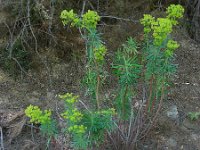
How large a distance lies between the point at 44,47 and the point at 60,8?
0.48 metres

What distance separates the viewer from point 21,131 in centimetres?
401

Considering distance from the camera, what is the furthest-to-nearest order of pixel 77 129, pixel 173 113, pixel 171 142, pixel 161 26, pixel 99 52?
pixel 173 113
pixel 171 142
pixel 99 52
pixel 161 26
pixel 77 129

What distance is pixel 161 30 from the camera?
2869 millimetres

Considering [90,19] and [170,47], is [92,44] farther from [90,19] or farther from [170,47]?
[170,47]

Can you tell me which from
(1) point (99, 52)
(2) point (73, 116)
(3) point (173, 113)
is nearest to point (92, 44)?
(1) point (99, 52)

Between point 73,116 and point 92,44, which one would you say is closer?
point 73,116

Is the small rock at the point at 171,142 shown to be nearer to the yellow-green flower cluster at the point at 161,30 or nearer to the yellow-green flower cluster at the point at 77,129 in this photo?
the yellow-green flower cluster at the point at 161,30

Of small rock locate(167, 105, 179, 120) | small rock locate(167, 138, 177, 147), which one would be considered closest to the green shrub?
small rock locate(167, 138, 177, 147)

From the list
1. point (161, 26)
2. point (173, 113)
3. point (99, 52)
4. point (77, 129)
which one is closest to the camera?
point (77, 129)

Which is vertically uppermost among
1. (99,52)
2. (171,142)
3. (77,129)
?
(99,52)

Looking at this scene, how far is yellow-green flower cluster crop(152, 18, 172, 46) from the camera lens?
2.85 meters

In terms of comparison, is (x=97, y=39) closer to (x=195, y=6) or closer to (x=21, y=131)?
(x=21, y=131)

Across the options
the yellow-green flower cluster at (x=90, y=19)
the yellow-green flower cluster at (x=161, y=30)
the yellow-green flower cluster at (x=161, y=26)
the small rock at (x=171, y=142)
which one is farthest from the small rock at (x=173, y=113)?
the yellow-green flower cluster at (x=90, y=19)

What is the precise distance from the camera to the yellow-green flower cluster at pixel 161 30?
285 centimetres
